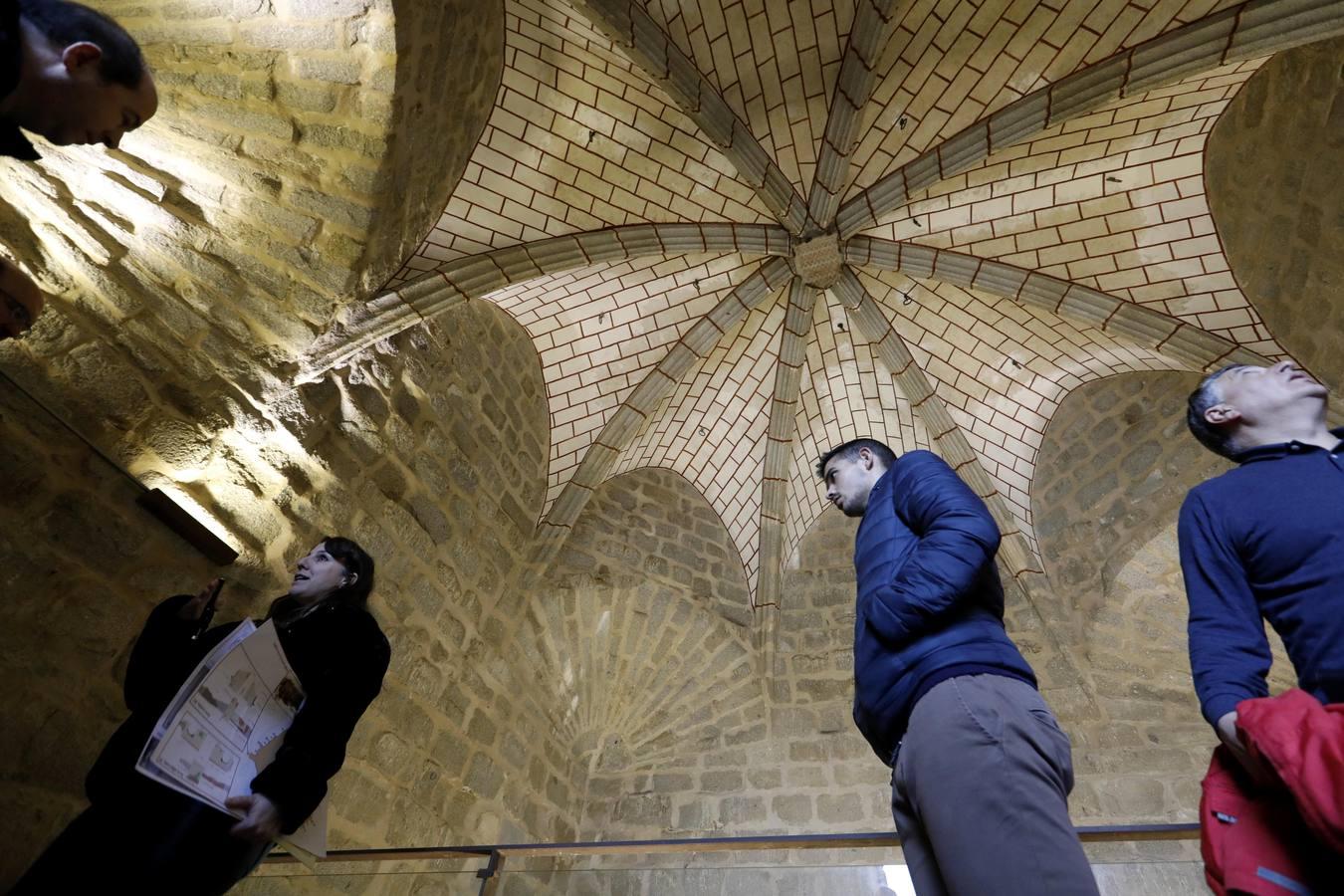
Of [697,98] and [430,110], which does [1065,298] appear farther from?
[430,110]

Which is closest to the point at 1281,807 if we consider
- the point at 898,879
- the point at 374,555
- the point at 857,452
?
the point at 898,879

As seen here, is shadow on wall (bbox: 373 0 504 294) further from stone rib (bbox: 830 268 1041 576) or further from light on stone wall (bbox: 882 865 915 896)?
light on stone wall (bbox: 882 865 915 896)

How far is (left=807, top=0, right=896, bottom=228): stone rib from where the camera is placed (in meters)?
5.10

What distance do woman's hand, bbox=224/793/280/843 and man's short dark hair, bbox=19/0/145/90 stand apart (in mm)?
1469

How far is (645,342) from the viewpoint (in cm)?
660

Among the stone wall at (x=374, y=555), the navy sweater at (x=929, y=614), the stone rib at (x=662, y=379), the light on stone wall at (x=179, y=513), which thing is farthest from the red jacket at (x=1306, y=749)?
the stone rib at (x=662, y=379)

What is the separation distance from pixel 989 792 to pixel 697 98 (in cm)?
470

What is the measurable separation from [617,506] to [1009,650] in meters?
5.05

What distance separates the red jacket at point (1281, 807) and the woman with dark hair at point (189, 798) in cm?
180

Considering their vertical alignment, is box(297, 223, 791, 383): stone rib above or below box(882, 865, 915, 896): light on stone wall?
above

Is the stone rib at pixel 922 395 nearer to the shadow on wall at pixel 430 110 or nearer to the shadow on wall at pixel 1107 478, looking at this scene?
the shadow on wall at pixel 1107 478

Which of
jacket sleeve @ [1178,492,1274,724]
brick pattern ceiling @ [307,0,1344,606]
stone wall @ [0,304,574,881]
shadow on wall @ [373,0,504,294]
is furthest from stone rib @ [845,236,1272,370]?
jacket sleeve @ [1178,492,1274,724]

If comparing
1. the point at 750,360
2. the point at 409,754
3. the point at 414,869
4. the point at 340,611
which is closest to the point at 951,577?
the point at 340,611

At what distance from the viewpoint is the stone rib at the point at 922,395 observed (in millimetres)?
6508
